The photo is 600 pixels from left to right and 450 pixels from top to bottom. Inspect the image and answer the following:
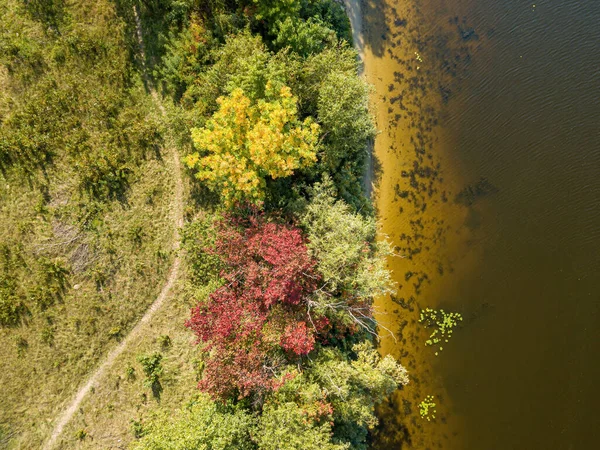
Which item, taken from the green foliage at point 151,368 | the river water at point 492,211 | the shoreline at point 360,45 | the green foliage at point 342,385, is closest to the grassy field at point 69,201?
the green foliage at point 151,368

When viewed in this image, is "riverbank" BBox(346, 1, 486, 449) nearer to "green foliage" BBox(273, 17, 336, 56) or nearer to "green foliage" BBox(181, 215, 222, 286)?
"green foliage" BBox(273, 17, 336, 56)

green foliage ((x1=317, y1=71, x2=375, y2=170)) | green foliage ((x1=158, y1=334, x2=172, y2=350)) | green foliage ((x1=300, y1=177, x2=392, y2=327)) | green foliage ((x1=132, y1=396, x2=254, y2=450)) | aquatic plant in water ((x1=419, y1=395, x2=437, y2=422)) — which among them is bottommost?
aquatic plant in water ((x1=419, y1=395, x2=437, y2=422))

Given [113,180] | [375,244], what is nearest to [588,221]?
[375,244]

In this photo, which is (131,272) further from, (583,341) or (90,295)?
(583,341)

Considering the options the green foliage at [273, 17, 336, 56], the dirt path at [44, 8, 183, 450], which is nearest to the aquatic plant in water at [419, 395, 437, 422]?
the dirt path at [44, 8, 183, 450]

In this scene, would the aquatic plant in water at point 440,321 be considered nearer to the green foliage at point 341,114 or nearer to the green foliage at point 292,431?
the green foliage at point 292,431
